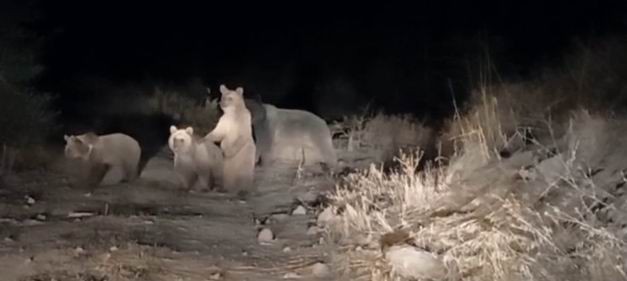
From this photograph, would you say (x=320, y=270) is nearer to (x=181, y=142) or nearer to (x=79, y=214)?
(x=79, y=214)

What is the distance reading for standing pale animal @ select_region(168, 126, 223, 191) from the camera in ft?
40.2

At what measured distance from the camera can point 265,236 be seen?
9477 millimetres

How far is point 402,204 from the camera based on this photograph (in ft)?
32.3

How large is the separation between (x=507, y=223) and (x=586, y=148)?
1799 mm

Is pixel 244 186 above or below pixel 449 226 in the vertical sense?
above

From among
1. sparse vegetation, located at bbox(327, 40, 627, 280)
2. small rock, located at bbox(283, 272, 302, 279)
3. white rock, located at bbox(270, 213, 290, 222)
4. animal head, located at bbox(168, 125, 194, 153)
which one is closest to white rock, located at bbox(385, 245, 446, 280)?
sparse vegetation, located at bbox(327, 40, 627, 280)

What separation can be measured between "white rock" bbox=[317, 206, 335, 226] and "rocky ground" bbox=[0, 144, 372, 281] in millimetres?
95

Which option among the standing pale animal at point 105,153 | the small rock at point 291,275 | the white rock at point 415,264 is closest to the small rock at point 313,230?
the small rock at point 291,275

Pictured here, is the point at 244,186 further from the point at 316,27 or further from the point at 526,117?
the point at 316,27

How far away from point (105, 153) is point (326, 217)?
348 centimetres

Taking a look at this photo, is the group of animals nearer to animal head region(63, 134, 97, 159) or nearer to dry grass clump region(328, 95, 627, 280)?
animal head region(63, 134, 97, 159)

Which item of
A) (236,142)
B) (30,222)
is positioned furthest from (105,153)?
(30,222)

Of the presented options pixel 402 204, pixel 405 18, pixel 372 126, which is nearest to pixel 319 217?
pixel 402 204

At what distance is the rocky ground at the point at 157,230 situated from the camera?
813cm
